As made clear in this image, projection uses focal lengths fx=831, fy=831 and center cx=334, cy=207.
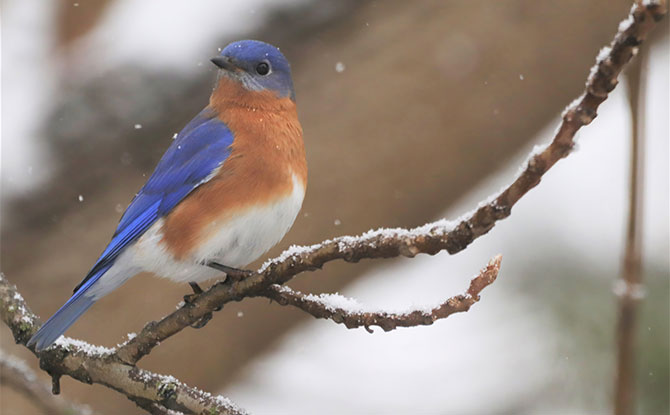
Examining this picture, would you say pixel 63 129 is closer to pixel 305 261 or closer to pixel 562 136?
pixel 305 261

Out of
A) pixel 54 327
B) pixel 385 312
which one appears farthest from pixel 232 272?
pixel 385 312

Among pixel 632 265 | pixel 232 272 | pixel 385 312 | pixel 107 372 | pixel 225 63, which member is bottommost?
pixel 107 372

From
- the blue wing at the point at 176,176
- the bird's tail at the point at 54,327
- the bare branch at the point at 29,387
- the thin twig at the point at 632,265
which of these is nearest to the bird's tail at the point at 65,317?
the bird's tail at the point at 54,327

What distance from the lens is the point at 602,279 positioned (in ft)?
12.1

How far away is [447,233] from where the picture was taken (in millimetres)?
1551

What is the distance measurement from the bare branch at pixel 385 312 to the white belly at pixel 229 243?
0.62 meters

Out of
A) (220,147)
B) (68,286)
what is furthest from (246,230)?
(68,286)

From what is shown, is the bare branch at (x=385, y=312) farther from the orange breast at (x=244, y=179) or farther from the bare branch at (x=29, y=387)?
the bare branch at (x=29, y=387)

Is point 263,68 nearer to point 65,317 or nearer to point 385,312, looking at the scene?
point 65,317

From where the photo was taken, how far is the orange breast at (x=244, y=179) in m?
2.61

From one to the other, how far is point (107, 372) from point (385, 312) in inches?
31.5

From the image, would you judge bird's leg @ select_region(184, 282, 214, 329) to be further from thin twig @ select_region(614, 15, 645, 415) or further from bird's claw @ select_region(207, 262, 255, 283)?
thin twig @ select_region(614, 15, 645, 415)

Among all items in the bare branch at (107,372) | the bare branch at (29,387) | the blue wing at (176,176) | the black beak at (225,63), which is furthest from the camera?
the black beak at (225,63)

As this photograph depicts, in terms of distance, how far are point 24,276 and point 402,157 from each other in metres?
1.65
